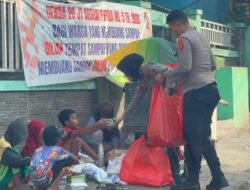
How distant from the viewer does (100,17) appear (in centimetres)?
1003

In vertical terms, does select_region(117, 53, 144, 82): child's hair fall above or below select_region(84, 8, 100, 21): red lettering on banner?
below

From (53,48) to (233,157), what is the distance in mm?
3808

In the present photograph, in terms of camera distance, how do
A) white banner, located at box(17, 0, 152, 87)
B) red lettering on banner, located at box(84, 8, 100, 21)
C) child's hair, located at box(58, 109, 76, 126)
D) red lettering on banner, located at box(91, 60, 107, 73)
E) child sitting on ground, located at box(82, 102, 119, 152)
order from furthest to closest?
1. red lettering on banner, located at box(91, 60, 107, 73)
2. red lettering on banner, located at box(84, 8, 100, 21)
3. white banner, located at box(17, 0, 152, 87)
4. child sitting on ground, located at box(82, 102, 119, 152)
5. child's hair, located at box(58, 109, 76, 126)

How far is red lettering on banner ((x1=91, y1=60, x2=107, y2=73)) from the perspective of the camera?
9914 mm

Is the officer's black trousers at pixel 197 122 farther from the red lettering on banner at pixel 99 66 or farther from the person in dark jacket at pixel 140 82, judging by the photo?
the red lettering on banner at pixel 99 66

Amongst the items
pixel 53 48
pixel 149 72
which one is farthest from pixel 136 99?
pixel 53 48

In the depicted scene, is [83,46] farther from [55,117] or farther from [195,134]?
[195,134]

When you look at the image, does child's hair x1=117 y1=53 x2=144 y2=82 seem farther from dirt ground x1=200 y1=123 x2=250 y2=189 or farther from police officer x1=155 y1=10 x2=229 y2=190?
dirt ground x1=200 y1=123 x2=250 y2=189

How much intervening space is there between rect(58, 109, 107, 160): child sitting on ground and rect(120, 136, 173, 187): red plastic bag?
0.80 m

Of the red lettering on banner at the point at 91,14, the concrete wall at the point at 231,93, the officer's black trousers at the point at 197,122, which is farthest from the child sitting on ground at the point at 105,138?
the concrete wall at the point at 231,93

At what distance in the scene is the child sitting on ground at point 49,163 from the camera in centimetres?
601

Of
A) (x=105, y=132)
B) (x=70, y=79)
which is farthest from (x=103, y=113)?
(x=70, y=79)

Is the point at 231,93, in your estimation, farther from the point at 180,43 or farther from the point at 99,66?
the point at 180,43

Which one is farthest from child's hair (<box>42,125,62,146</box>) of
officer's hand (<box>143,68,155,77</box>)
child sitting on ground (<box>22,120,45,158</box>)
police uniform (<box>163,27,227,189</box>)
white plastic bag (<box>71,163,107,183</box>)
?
police uniform (<box>163,27,227,189</box>)
